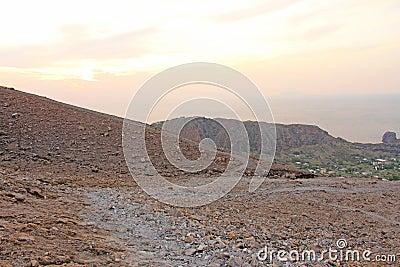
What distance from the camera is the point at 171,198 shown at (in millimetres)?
9352

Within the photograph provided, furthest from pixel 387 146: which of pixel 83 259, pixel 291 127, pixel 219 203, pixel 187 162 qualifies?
pixel 83 259

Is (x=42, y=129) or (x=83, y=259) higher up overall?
(x=42, y=129)

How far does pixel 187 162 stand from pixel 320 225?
286 inches

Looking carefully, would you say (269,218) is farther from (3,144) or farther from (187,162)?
(3,144)

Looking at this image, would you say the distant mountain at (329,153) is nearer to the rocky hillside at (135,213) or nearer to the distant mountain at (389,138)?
the distant mountain at (389,138)

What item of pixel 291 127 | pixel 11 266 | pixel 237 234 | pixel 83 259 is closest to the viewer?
pixel 11 266
